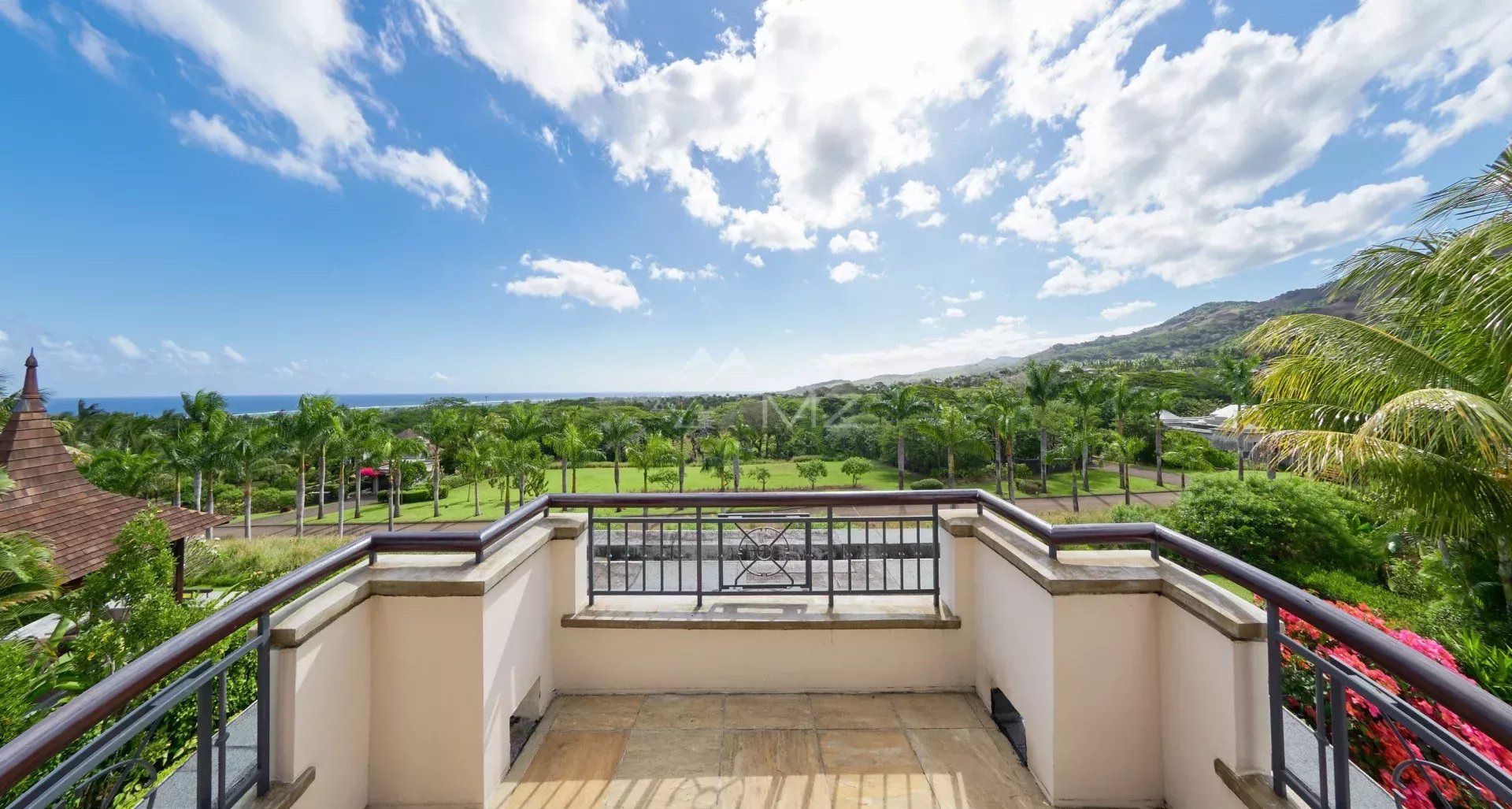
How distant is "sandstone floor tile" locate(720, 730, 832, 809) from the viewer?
2.23m

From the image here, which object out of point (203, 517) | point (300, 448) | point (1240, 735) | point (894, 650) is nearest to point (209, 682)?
point (894, 650)

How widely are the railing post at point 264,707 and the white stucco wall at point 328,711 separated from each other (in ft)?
0.08

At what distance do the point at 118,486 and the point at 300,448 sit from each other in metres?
6.16

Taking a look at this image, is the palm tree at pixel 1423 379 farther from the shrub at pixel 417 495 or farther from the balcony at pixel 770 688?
the shrub at pixel 417 495

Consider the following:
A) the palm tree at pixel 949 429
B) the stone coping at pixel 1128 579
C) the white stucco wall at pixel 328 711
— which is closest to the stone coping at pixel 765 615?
the stone coping at pixel 1128 579

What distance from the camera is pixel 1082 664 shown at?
7.12 ft

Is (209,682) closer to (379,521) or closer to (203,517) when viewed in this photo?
(203,517)

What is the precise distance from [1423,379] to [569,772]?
7.87 metres

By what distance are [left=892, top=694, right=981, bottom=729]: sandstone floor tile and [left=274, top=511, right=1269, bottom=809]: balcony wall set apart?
7.6 inches

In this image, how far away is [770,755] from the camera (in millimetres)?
2490

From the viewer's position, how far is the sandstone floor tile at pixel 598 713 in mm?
2750

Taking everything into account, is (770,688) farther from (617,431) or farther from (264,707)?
(617,431)

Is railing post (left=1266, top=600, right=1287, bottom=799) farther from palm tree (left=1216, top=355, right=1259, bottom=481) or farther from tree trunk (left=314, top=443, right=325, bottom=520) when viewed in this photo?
palm tree (left=1216, top=355, right=1259, bottom=481)

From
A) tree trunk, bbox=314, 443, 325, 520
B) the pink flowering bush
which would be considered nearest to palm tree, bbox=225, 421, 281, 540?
tree trunk, bbox=314, 443, 325, 520
